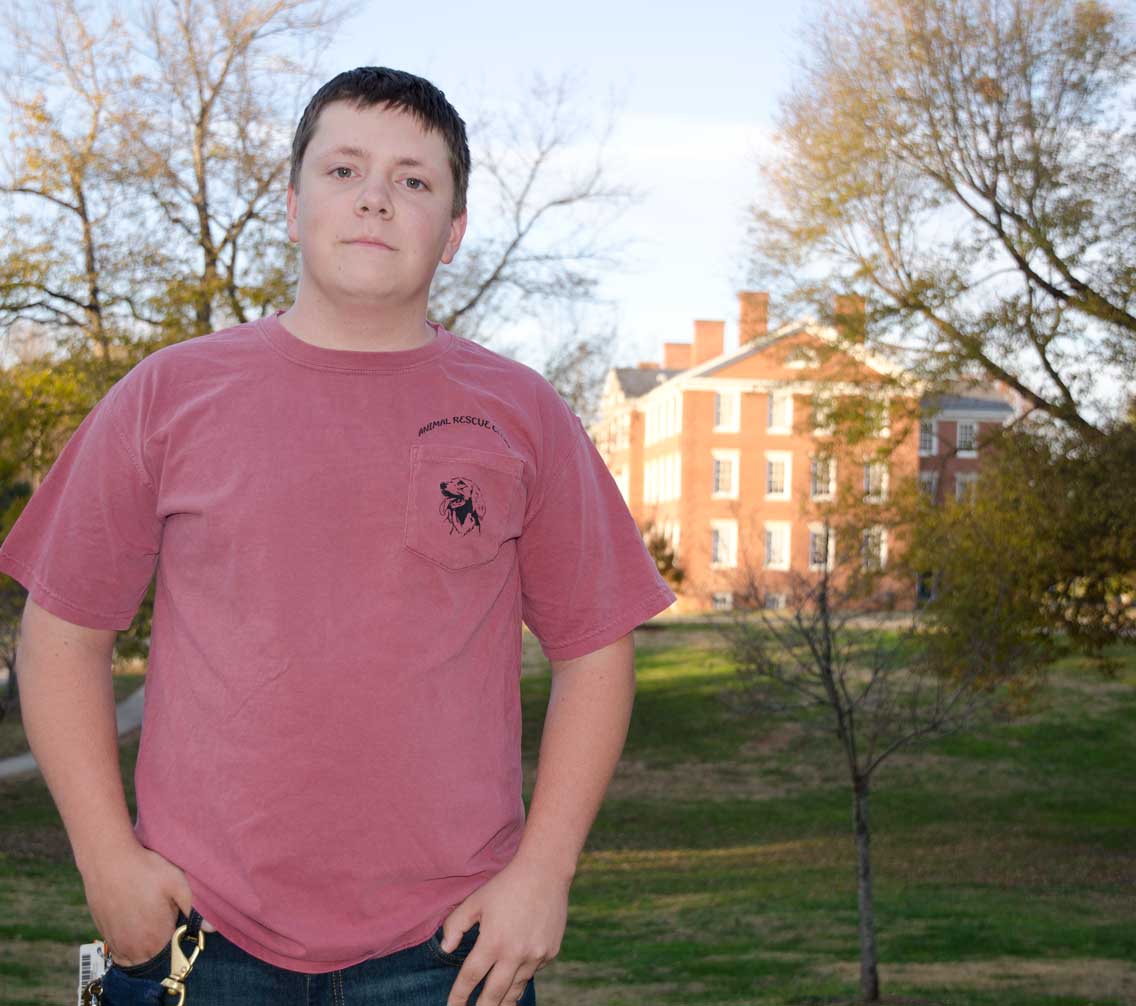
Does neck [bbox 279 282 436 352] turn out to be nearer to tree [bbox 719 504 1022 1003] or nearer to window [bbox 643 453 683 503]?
tree [bbox 719 504 1022 1003]

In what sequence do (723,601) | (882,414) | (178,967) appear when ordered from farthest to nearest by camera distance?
(882,414) → (723,601) → (178,967)

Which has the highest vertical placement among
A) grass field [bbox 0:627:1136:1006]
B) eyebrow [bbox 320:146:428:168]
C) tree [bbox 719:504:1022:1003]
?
eyebrow [bbox 320:146:428:168]

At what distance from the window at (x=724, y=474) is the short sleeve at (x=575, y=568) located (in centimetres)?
5460

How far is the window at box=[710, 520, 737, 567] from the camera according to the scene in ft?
180

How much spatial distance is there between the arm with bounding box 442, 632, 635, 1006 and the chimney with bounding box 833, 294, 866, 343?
21074 mm

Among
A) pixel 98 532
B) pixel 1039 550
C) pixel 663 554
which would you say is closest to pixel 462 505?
pixel 98 532

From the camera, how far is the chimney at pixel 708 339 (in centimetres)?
6188

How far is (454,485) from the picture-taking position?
1.90 m

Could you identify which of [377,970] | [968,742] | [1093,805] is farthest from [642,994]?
[968,742]

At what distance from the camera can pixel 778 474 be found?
56812mm

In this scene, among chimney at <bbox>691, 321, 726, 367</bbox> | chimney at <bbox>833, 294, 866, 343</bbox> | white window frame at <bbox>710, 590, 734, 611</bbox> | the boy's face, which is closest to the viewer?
the boy's face

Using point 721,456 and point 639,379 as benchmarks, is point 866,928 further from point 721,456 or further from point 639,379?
point 639,379

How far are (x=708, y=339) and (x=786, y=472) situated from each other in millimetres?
8613

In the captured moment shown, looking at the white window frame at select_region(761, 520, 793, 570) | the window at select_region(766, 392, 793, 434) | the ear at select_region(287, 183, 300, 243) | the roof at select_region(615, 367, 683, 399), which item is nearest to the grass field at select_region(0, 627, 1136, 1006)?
the ear at select_region(287, 183, 300, 243)
